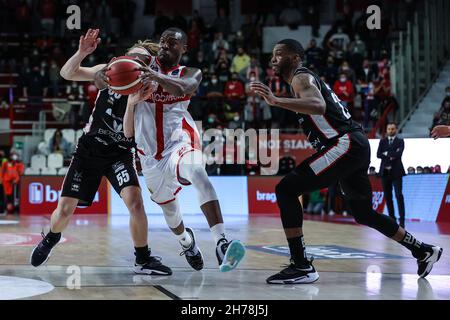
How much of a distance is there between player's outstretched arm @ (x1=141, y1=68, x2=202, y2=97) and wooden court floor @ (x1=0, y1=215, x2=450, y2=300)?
60.8 inches

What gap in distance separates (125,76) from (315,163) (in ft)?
5.57

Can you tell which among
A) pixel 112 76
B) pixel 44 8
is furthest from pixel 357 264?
pixel 44 8

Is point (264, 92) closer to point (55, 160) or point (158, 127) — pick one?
point (158, 127)

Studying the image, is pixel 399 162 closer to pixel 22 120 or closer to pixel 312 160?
pixel 312 160

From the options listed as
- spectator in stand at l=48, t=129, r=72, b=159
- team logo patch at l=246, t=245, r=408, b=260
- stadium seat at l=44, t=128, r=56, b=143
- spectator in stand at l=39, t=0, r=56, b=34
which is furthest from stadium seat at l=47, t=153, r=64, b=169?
team logo patch at l=246, t=245, r=408, b=260

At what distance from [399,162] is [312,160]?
819cm

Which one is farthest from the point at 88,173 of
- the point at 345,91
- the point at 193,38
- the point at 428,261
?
the point at 193,38

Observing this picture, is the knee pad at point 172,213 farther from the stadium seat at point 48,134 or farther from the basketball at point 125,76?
the stadium seat at point 48,134

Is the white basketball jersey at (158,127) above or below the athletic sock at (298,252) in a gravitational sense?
above

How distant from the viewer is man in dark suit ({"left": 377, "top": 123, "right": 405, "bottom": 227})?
13758mm

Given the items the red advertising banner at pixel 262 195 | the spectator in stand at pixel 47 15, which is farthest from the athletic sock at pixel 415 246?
the spectator in stand at pixel 47 15

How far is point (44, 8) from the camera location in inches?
1019

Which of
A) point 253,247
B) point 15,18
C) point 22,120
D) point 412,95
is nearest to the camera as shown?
point 253,247

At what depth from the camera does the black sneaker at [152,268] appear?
252 inches
